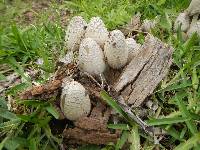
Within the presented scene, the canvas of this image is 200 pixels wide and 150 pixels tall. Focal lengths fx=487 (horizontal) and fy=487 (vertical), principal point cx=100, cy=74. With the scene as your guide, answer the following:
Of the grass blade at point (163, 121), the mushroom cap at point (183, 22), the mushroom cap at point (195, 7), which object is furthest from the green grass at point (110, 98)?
the mushroom cap at point (195, 7)

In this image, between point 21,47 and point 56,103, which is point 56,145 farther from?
point 21,47

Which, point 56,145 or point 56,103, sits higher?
point 56,103

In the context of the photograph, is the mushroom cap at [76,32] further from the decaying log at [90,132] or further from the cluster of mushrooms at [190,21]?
the cluster of mushrooms at [190,21]

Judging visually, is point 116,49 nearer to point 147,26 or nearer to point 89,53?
point 89,53

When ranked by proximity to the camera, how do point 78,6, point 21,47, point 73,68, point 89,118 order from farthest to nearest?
point 78,6 < point 21,47 < point 73,68 < point 89,118

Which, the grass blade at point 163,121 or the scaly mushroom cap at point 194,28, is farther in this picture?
the scaly mushroom cap at point 194,28

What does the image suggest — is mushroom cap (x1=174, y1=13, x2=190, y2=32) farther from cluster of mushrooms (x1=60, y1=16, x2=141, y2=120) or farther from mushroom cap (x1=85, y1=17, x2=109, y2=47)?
mushroom cap (x1=85, y1=17, x2=109, y2=47)

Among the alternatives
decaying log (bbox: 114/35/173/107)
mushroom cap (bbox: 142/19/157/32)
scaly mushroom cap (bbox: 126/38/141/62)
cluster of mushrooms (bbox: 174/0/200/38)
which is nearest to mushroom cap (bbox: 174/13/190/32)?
cluster of mushrooms (bbox: 174/0/200/38)

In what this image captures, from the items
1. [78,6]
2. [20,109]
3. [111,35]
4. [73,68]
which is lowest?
[78,6]

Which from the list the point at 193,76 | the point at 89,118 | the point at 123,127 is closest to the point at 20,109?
the point at 89,118
